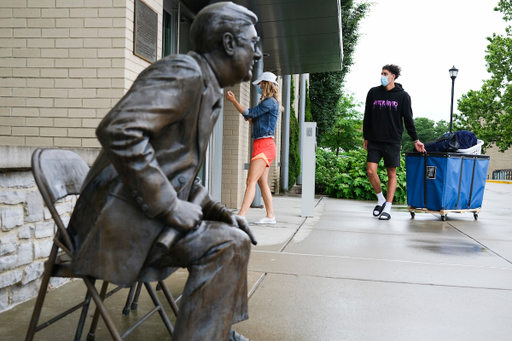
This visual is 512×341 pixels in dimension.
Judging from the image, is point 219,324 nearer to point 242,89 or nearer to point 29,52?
point 29,52

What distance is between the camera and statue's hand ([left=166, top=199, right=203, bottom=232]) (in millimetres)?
1763

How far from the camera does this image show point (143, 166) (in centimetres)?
170

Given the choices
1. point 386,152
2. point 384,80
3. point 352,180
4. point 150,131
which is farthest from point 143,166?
point 352,180

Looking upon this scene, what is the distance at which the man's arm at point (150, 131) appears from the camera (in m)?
1.69

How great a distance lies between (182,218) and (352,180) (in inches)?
427

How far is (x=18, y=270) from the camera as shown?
304 cm

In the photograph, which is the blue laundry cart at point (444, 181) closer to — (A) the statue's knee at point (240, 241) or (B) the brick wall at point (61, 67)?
(B) the brick wall at point (61, 67)

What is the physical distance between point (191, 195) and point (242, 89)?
21.8 ft

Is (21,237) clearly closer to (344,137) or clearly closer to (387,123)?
(387,123)

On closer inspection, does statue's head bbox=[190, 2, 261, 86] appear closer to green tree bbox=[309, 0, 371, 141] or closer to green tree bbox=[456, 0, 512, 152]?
green tree bbox=[309, 0, 371, 141]

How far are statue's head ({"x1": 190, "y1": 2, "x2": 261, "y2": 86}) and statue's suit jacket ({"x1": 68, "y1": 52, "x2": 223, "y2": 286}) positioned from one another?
68mm

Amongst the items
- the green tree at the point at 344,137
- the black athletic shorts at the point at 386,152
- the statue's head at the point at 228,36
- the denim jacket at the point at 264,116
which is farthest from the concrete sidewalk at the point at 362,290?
the green tree at the point at 344,137

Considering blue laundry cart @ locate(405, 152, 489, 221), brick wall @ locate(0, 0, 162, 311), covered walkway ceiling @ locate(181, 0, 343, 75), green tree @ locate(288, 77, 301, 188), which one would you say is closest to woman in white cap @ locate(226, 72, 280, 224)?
covered walkway ceiling @ locate(181, 0, 343, 75)

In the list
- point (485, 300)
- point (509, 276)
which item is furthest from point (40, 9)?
point (509, 276)
